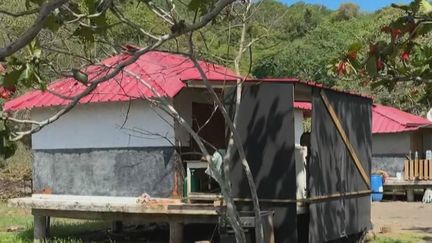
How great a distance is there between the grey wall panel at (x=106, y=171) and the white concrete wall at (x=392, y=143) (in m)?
13.1

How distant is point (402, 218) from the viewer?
1588 cm

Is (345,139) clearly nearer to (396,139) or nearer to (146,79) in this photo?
(146,79)

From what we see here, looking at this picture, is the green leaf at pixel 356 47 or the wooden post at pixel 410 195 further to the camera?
the wooden post at pixel 410 195

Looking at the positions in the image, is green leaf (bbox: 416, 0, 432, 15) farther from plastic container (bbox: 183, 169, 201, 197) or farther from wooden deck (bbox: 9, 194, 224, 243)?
plastic container (bbox: 183, 169, 201, 197)

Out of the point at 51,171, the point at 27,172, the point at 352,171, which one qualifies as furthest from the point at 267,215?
the point at 27,172

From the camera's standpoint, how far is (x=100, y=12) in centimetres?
332

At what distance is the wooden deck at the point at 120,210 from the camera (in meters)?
9.68

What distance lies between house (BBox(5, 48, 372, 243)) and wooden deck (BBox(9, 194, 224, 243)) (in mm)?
20

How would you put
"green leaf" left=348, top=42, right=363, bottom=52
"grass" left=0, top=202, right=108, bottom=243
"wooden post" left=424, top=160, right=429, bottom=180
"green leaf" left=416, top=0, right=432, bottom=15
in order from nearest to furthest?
"green leaf" left=416, top=0, right=432, bottom=15 → "green leaf" left=348, top=42, right=363, bottom=52 → "grass" left=0, top=202, right=108, bottom=243 → "wooden post" left=424, top=160, right=429, bottom=180

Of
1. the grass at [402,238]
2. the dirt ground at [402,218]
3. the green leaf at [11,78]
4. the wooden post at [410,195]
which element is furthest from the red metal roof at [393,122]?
the green leaf at [11,78]

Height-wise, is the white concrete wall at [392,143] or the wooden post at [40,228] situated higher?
the white concrete wall at [392,143]

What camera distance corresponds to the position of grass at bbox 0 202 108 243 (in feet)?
39.4

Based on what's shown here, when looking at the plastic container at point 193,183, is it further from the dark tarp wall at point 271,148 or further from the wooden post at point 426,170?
the wooden post at point 426,170

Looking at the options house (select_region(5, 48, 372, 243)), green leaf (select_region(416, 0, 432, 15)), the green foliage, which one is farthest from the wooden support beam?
the green foliage
